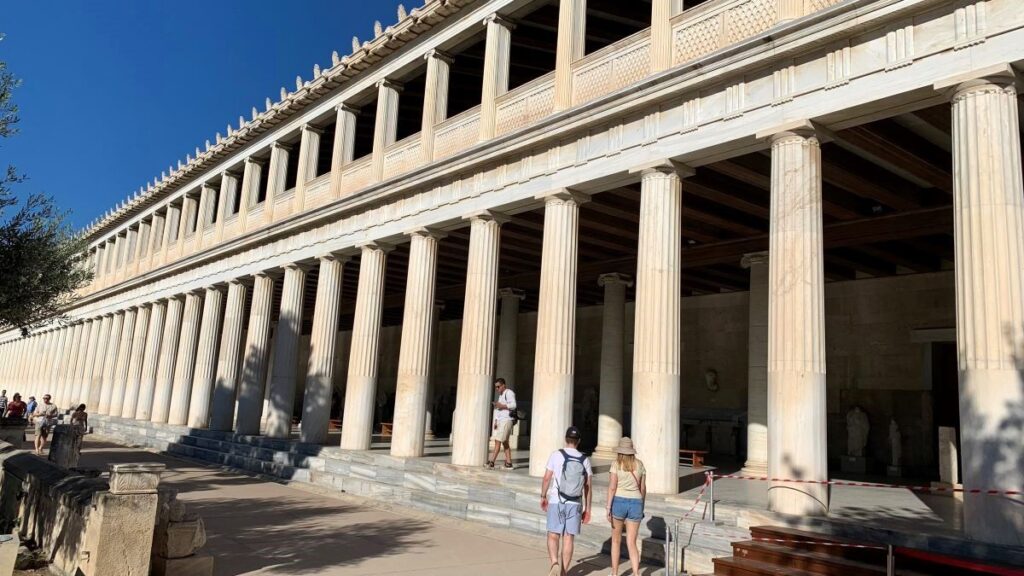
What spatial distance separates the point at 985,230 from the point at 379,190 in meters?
13.5

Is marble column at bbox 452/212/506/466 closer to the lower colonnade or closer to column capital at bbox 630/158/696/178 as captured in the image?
the lower colonnade

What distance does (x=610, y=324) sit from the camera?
19672mm

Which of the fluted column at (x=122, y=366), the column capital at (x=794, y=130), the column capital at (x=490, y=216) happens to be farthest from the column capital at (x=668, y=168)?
the fluted column at (x=122, y=366)

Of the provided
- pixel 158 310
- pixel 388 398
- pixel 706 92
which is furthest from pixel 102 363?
pixel 706 92

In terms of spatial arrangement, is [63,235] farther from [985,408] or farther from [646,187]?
[985,408]

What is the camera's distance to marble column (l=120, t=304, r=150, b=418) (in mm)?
33219

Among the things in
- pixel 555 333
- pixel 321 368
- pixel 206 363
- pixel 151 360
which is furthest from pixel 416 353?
pixel 151 360

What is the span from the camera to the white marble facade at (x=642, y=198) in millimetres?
8328

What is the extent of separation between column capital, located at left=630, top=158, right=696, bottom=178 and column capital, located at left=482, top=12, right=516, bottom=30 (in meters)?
5.86

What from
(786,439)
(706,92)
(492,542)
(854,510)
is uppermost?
(706,92)

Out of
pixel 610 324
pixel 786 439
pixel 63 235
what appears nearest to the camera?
pixel 786 439

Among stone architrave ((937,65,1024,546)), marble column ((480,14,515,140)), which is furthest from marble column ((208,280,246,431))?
stone architrave ((937,65,1024,546))

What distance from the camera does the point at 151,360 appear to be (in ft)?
103

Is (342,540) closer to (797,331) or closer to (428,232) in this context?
(797,331)
